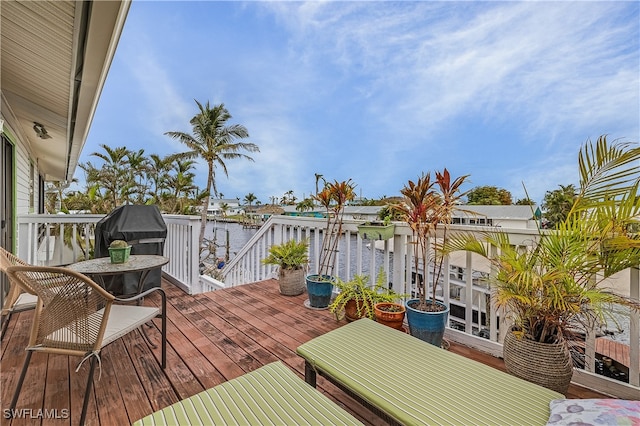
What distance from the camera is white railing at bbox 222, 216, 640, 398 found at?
183 cm

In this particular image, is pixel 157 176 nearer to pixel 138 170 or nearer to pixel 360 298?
pixel 138 170

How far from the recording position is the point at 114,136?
71.5 feet

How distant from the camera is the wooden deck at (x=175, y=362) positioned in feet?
5.67

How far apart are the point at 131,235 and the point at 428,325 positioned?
342 centimetres

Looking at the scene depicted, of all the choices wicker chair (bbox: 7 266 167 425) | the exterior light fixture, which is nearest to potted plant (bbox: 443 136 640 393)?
wicker chair (bbox: 7 266 167 425)

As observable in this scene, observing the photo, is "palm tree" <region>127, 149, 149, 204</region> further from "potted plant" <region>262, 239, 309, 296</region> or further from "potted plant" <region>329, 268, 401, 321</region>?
"potted plant" <region>329, 268, 401, 321</region>

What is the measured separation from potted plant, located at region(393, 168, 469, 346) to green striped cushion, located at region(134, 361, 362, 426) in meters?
1.37

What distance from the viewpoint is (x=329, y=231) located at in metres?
3.55

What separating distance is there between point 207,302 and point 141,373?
4.82 ft

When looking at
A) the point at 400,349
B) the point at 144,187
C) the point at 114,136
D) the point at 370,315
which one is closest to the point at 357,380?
the point at 400,349

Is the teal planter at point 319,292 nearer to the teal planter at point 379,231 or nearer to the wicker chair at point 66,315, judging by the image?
the teal planter at point 379,231

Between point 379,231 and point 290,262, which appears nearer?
point 379,231

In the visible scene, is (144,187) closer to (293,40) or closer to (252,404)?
(293,40)

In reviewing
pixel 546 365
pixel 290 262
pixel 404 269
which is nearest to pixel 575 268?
pixel 546 365
